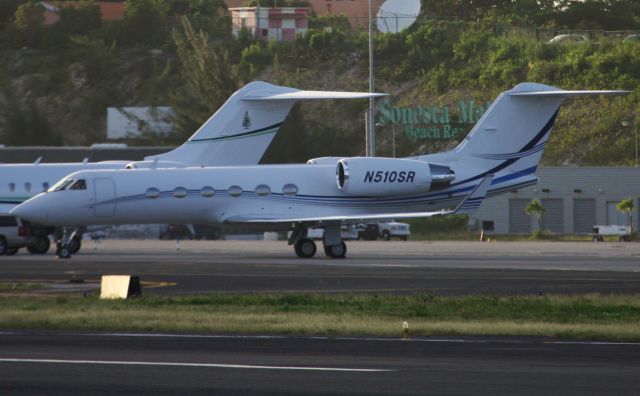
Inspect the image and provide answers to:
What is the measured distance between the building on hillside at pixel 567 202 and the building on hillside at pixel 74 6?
4824 centimetres

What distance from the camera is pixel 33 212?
132 ft

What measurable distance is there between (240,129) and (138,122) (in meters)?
29.0

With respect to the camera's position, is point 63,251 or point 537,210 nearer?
point 63,251

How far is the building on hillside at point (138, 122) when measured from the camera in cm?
7131

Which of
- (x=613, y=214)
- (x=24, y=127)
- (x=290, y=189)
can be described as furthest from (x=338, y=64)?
(x=290, y=189)

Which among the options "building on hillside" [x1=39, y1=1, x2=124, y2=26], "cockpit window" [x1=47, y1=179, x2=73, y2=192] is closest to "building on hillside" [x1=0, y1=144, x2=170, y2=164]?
"cockpit window" [x1=47, y1=179, x2=73, y2=192]

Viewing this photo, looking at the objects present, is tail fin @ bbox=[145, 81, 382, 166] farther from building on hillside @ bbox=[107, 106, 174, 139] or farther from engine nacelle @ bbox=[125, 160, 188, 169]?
building on hillside @ bbox=[107, 106, 174, 139]

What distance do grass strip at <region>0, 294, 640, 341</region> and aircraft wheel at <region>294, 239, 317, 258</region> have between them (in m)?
15.5

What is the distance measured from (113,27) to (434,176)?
65.3 m

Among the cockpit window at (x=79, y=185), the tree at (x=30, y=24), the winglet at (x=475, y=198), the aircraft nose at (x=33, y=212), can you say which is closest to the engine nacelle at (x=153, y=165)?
the cockpit window at (x=79, y=185)

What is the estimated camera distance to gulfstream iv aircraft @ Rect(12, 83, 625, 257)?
133ft

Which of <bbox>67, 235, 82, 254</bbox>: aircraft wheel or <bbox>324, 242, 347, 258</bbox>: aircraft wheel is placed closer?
<bbox>324, 242, 347, 258</bbox>: aircraft wheel

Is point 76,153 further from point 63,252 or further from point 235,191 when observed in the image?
point 235,191

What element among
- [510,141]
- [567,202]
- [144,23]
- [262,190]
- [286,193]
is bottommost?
[567,202]
